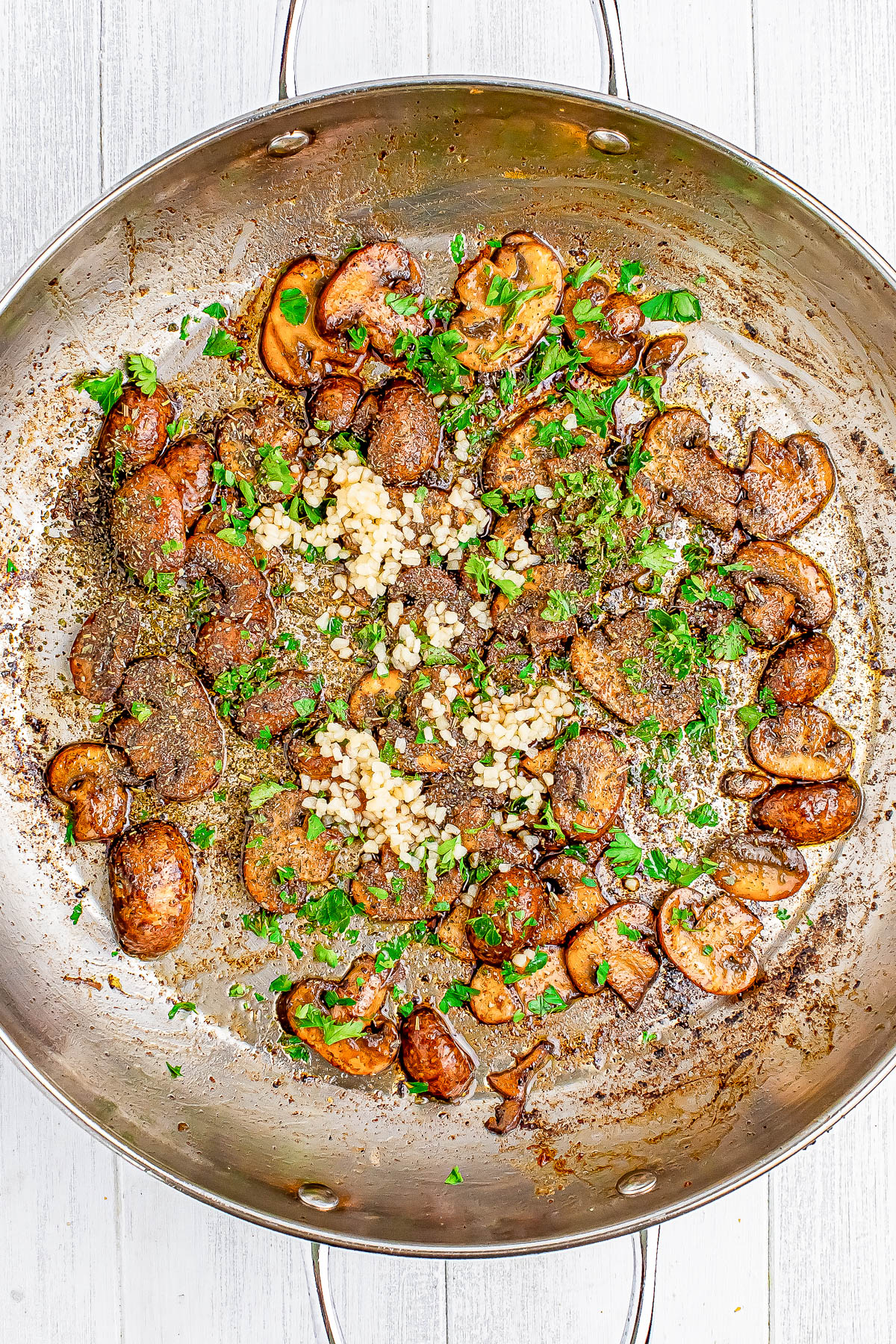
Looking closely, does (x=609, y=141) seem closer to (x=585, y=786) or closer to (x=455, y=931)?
(x=585, y=786)

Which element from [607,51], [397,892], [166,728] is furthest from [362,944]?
[607,51]

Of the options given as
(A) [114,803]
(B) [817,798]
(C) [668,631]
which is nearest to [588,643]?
(C) [668,631]

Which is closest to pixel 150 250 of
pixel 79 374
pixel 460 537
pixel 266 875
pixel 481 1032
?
pixel 79 374

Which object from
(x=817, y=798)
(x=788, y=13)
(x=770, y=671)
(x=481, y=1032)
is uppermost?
(x=788, y=13)

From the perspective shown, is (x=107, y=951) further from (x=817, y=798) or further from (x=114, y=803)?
(x=817, y=798)

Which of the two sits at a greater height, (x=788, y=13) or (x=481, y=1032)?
(x=788, y=13)

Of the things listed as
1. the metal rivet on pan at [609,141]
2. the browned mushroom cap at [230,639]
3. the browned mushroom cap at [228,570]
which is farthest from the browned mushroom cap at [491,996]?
the metal rivet on pan at [609,141]

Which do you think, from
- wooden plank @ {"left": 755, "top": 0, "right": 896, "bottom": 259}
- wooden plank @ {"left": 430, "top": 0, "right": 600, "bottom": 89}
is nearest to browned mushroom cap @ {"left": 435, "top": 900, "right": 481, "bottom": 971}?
wooden plank @ {"left": 755, "top": 0, "right": 896, "bottom": 259}
